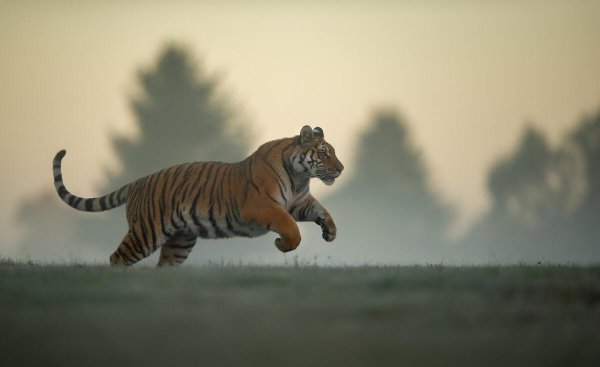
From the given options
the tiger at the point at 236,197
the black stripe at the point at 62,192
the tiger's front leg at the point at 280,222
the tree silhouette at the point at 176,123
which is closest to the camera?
the tiger's front leg at the point at 280,222

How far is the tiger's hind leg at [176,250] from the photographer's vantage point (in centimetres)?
1270

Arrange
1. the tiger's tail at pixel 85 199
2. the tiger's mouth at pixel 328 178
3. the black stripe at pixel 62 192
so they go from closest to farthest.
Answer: the tiger's mouth at pixel 328 178 < the tiger's tail at pixel 85 199 < the black stripe at pixel 62 192

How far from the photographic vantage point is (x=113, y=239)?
93.2ft

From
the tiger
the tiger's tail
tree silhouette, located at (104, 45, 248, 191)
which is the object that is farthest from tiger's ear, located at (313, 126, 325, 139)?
tree silhouette, located at (104, 45, 248, 191)

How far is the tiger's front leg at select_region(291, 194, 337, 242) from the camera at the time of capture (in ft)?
38.0

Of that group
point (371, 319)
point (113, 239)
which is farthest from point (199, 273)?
point (113, 239)

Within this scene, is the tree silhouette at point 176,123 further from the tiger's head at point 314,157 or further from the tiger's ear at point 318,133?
the tiger's head at point 314,157

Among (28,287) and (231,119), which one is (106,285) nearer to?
(28,287)

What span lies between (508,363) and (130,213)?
8165 mm

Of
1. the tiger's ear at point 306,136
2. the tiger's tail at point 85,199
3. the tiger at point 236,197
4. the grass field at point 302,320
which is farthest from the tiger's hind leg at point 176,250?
the grass field at point 302,320

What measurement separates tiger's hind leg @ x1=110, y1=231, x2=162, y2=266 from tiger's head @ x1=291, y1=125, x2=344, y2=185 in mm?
2045

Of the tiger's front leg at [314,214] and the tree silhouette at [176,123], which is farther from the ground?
the tree silhouette at [176,123]

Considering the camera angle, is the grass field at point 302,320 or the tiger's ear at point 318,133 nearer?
the grass field at point 302,320

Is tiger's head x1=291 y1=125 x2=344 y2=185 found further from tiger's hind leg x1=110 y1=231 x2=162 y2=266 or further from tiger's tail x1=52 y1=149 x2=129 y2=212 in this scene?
tiger's tail x1=52 y1=149 x2=129 y2=212
